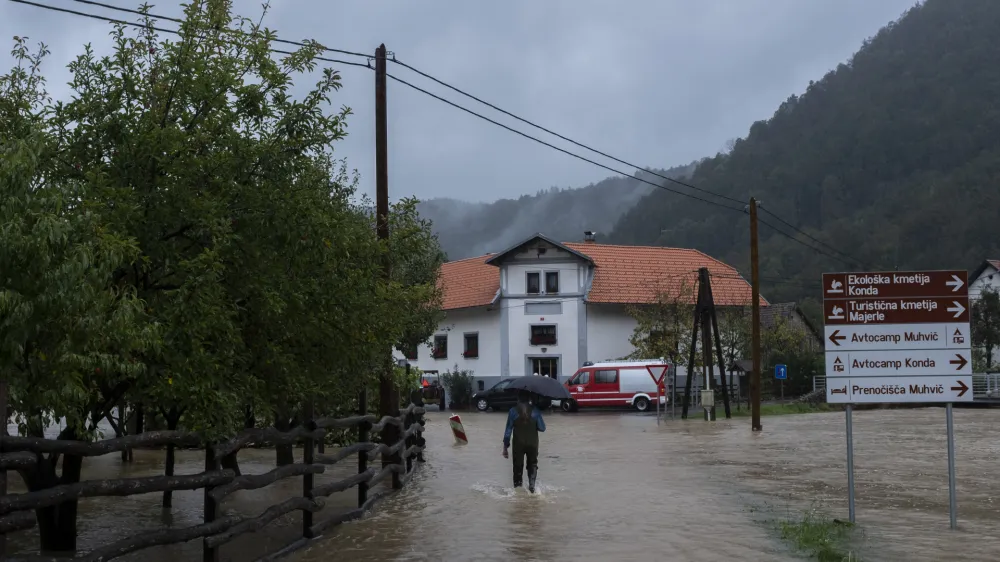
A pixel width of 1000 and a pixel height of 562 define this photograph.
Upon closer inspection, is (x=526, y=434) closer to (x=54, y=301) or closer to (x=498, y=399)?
(x=54, y=301)

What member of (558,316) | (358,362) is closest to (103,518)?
(358,362)

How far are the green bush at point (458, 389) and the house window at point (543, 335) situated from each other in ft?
12.6

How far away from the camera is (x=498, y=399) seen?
47219 mm

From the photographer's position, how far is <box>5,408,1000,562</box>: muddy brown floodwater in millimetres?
10867

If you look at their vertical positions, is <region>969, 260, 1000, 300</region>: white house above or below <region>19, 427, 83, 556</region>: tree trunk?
above

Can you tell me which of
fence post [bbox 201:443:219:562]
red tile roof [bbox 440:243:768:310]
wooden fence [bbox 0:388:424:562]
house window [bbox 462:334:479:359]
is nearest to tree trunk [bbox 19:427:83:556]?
wooden fence [bbox 0:388:424:562]

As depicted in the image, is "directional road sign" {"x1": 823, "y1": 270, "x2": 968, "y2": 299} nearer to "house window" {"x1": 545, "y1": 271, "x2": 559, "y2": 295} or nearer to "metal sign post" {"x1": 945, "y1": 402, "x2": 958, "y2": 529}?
"metal sign post" {"x1": 945, "y1": 402, "x2": 958, "y2": 529}

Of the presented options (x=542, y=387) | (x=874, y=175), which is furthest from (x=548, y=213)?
(x=542, y=387)

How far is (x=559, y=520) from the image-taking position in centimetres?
1298

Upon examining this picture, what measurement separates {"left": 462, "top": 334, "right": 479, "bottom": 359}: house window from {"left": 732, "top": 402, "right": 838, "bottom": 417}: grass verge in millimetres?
16018

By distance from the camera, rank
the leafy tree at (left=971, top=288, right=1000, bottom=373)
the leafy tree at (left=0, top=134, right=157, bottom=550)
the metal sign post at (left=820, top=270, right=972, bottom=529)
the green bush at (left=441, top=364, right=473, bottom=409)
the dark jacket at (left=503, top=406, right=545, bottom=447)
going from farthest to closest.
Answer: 1. the leafy tree at (left=971, top=288, right=1000, bottom=373)
2. the green bush at (left=441, top=364, right=473, bottom=409)
3. the dark jacket at (left=503, top=406, right=545, bottom=447)
4. the metal sign post at (left=820, top=270, right=972, bottom=529)
5. the leafy tree at (left=0, top=134, right=157, bottom=550)

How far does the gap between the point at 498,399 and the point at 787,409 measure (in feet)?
39.6

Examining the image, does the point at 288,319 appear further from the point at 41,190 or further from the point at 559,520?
the point at 559,520

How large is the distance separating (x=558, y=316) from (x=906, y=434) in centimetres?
2594
